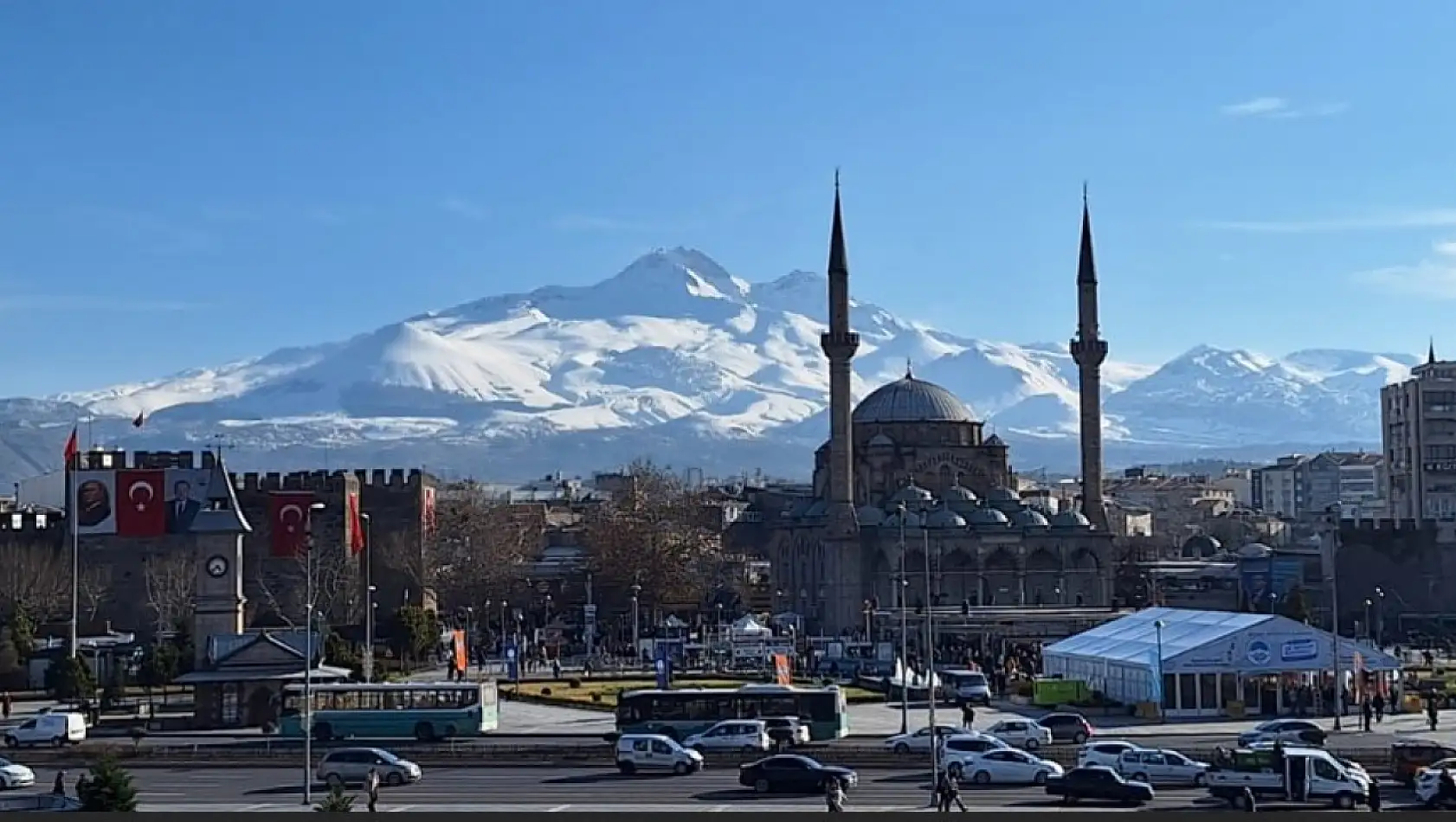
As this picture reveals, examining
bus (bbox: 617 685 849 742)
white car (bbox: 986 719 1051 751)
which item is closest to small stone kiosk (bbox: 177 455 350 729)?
bus (bbox: 617 685 849 742)

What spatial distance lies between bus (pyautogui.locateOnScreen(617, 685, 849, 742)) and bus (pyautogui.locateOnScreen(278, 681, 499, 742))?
2.75 metres

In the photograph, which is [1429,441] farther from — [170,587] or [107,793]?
[107,793]

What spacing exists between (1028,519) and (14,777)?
49.8 m

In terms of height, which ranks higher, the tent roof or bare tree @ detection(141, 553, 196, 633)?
bare tree @ detection(141, 553, 196, 633)

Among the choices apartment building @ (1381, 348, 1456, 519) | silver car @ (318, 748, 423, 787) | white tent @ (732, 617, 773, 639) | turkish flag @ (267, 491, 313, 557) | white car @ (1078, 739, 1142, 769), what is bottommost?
silver car @ (318, 748, 423, 787)

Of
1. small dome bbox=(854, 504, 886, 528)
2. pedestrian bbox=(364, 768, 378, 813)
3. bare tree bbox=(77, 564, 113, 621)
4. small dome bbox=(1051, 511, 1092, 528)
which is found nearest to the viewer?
pedestrian bbox=(364, 768, 378, 813)

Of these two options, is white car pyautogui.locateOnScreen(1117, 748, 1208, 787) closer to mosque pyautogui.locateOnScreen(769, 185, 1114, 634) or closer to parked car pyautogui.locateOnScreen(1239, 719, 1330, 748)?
parked car pyautogui.locateOnScreen(1239, 719, 1330, 748)

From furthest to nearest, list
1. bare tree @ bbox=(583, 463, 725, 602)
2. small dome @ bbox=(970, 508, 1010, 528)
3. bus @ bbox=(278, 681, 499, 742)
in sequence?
bare tree @ bbox=(583, 463, 725, 602) < small dome @ bbox=(970, 508, 1010, 528) < bus @ bbox=(278, 681, 499, 742)

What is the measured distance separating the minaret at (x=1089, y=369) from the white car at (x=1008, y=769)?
4741 cm

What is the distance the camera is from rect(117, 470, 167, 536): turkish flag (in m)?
58.6

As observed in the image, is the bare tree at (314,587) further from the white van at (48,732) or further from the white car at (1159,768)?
the white car at (1159,768)

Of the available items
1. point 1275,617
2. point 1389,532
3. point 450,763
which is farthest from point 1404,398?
point 450,763

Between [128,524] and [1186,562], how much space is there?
4530 cm

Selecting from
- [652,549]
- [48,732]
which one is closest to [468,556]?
[652,549]
